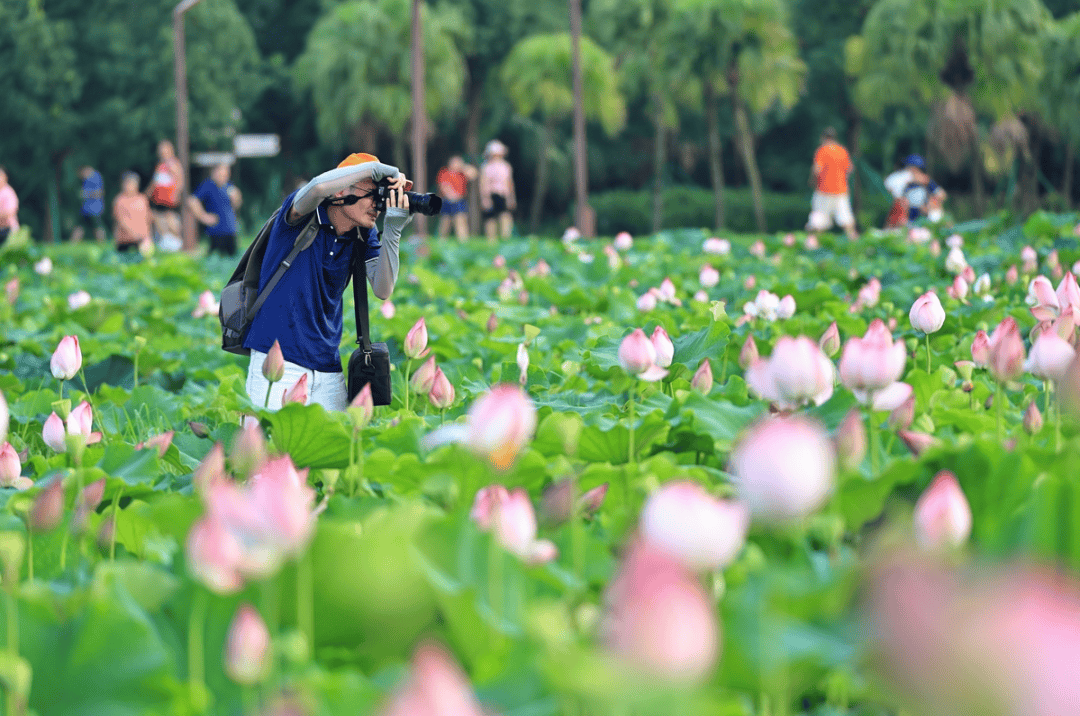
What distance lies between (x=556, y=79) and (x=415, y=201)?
25595mm

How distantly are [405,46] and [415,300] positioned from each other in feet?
70.6

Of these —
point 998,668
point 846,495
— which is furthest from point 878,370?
point 998,668


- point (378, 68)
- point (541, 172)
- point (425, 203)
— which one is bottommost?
point (425, 203)

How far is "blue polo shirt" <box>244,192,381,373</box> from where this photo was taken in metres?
3.90

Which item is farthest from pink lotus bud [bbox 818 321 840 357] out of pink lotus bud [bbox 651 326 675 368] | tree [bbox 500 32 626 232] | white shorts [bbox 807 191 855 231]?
tree [bbox 500 32 626 232]

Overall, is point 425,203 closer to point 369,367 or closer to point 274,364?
point 369,367

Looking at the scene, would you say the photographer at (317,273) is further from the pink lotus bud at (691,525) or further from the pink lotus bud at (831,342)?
the pink lotus bud at (691,525)

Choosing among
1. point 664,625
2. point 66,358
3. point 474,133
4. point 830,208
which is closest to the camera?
point 664,625

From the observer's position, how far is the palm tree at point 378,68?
28.0m

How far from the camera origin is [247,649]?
44.8 inches

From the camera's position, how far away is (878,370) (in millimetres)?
1701

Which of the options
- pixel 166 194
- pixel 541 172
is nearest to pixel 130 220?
pixel 166 194

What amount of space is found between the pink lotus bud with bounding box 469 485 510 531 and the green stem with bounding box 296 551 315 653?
0.71ft

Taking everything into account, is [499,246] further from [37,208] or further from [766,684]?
[37,208]
